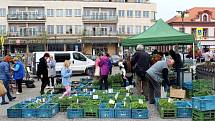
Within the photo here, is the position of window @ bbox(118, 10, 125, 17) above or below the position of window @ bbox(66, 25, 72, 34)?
above

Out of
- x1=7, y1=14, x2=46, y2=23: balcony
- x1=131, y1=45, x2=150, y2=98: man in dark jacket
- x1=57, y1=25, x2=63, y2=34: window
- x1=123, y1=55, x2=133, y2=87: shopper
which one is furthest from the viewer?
x1=57, y1=25, x2=63, y2=34: window

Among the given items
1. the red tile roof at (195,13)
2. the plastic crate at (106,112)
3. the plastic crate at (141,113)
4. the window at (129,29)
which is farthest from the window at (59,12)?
the plastic crate at (141,113)

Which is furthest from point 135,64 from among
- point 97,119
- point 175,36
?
point 97,119

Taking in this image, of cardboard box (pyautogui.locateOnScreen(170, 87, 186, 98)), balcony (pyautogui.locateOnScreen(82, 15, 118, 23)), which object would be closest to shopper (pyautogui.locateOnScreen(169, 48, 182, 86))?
cardboard box (pyautogui.locateOnScreen(170, 87, 186, 98))

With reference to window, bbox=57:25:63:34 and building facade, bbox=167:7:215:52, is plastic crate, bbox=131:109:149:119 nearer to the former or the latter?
window, bbox=57:25:63:34

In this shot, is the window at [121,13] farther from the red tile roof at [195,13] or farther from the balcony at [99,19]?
the red tile roof at [195,13]

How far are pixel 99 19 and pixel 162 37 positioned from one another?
56457 millimetres

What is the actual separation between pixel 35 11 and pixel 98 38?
12.7 metres

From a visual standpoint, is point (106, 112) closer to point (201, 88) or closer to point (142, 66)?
point (142, 66)

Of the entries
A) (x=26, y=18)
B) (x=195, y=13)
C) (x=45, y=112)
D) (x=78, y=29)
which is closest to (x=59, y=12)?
(x=78, y=29)

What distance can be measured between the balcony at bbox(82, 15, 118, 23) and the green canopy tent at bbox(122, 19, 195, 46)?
52565 mm

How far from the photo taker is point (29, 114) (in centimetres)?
1150

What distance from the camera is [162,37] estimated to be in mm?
17094

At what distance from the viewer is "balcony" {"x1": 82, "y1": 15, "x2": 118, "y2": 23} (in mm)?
72625
